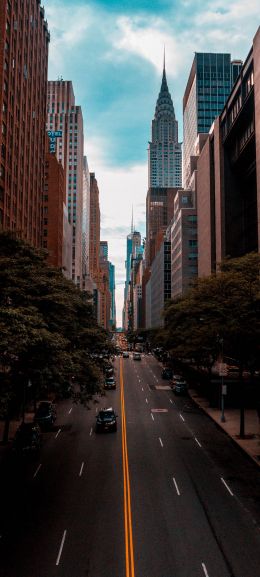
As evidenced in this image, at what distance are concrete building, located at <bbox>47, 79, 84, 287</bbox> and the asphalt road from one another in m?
153

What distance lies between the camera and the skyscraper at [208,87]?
16038 cm

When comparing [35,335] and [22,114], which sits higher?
[22,114]

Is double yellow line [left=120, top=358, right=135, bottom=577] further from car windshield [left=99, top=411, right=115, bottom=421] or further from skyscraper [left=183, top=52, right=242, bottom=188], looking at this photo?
skyscraper [left=183, top=52, right=242, bottom=188]

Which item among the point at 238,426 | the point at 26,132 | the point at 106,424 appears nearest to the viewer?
the point at 106,424

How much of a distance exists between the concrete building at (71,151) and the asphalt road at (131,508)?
502 ft

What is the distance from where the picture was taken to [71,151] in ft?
607

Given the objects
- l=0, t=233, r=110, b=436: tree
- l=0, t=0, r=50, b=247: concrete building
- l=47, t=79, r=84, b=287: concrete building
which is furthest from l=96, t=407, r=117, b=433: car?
l=47, t=79, r=84, b=287: concrete building

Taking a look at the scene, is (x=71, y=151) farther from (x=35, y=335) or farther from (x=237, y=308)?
(x=35, y=335)

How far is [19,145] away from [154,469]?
179ft

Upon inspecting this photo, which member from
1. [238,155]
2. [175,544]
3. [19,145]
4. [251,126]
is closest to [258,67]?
[251,126]

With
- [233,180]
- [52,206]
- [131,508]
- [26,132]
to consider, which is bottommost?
[131,508]

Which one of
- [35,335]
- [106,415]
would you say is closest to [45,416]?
[106,415]

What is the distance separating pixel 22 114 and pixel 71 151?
125195 millimetres

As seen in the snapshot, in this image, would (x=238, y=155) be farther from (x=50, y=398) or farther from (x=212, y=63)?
(x=212, y=63)
